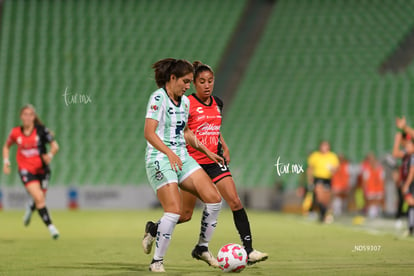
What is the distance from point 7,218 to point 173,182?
42.4 ft

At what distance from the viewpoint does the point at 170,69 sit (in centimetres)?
754

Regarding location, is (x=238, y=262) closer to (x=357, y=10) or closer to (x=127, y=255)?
(x=127, y=255)

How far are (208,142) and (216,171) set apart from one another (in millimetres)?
331

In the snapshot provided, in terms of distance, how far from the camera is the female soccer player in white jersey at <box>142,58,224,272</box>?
729 cm

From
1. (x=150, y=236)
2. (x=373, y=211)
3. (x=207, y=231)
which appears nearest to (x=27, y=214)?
(x=150, y=236)

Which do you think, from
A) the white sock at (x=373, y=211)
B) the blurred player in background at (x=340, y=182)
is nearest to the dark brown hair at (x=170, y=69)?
the white sock at (x=373, y=211)

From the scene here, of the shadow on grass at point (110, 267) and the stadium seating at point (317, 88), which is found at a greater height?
the stadium seating at point (317, 88)

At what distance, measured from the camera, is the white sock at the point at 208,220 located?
8.00m

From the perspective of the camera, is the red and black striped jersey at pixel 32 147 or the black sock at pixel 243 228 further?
the red and black striped jersey at pixel 32 147

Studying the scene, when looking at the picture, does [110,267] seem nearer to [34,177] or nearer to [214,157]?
[214,157]

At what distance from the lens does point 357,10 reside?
30.5 meters

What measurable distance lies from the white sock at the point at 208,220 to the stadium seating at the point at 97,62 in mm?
16860

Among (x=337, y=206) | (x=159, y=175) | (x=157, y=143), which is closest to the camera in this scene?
(x=157, y=143)

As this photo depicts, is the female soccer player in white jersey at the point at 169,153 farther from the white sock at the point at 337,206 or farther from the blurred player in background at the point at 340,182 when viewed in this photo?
the blurred player in background at the point at 340,182
